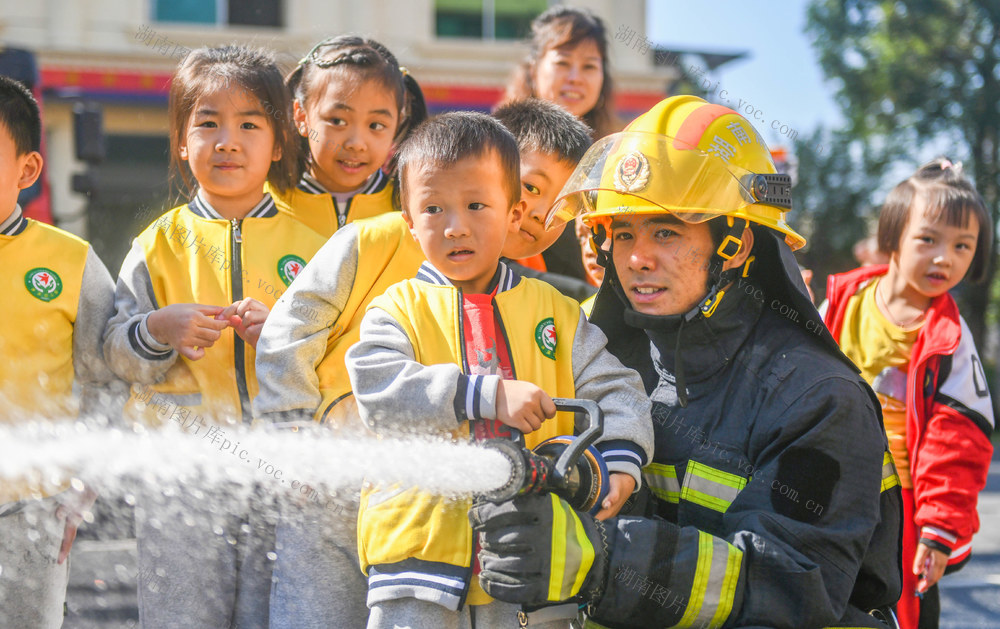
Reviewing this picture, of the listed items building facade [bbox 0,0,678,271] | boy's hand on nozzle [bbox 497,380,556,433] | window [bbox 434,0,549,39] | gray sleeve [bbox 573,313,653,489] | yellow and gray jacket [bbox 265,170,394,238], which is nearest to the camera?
boy's hand on nozzle [bbox 497,380,556,433]

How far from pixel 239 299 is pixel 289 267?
17 centimetres

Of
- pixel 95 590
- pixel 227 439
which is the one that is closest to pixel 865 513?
pixel 227 439

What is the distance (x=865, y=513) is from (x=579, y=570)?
0.69 m

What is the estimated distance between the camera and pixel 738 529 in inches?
83.0

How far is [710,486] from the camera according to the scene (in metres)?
2.24

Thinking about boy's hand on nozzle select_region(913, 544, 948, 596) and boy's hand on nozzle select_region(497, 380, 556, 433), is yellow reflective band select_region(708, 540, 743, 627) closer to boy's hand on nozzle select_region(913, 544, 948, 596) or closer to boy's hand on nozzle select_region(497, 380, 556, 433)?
boy's hand on nozzle select_region(497, 380, 556, 433)

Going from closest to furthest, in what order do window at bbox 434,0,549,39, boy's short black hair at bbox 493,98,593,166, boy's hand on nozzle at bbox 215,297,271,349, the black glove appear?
the black glove → boy's hand on nozzle at bbox 215,297,271,349 → boy's short black hair at bbox 493,98,593,166 → window at bbox 434,0,549,39

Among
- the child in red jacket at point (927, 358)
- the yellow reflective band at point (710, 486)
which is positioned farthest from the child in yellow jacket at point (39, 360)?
the child in red jacket at point (927, 358)

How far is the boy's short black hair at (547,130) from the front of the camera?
3051 millimetres

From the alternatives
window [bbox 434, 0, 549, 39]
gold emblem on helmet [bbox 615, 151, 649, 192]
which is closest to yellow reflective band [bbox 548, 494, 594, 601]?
gold emblem on helmet [bbox 615, 151, 649, 192]

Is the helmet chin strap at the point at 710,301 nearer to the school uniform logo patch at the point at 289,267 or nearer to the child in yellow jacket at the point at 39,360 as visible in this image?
the school uniform logo patch at the point at 289,267

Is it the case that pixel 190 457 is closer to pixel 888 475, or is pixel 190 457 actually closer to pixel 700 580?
pixel 700 580

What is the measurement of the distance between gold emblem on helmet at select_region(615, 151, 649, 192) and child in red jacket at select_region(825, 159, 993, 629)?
1.56 meters

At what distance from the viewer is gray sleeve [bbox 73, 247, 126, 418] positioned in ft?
8.66
